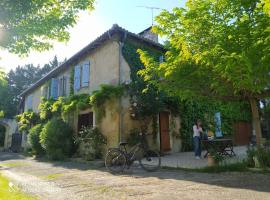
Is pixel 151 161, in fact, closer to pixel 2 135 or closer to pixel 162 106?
pixel 162 106

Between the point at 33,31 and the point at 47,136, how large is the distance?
7582 millimetres

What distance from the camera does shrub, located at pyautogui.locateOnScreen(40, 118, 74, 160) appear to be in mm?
12484

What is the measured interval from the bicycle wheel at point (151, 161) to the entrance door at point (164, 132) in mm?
4317

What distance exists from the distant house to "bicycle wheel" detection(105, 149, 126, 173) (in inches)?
119

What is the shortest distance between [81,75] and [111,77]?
3.17 m

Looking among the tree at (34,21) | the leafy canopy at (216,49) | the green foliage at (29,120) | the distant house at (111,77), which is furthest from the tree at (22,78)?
the leafy canopy at (216,49)

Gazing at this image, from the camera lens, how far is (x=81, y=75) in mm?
15078

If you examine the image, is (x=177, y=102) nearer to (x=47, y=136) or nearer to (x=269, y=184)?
(x=47, y=136)

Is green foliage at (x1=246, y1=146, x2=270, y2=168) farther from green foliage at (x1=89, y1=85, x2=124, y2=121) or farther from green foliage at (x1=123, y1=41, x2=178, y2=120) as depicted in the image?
green foliage at (x1=89, y1=85, x2=124, y2=121)

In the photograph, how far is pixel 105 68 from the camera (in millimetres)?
13156

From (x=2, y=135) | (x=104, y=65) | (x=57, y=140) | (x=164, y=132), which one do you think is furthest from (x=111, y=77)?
(x=2, y=135)

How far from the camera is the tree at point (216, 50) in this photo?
19.2 ft

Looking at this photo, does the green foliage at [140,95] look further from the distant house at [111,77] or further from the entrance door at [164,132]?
the entrance door at [164,132]

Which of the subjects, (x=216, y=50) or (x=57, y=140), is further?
(x=57, y=140)
